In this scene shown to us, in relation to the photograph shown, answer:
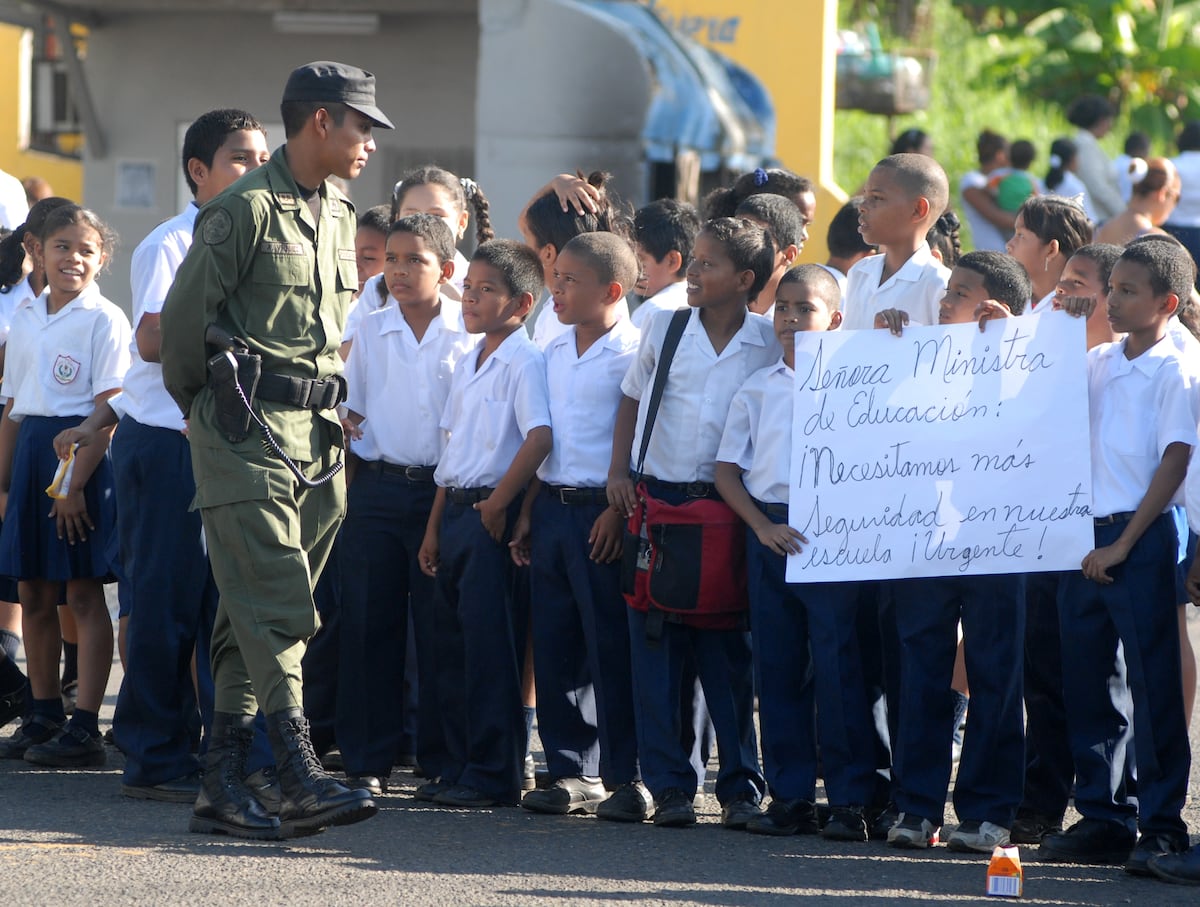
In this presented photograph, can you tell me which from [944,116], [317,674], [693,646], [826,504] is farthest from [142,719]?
[944,116]

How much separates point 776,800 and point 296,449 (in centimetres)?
182

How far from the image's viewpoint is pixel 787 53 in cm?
1730

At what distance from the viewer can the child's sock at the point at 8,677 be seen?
21.0 feet

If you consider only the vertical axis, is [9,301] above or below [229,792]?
above

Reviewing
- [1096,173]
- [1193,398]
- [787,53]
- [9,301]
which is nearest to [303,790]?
[1193,398]

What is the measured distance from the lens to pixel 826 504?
539 cm

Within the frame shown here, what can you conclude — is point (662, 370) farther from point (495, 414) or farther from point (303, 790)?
point (303, 790)

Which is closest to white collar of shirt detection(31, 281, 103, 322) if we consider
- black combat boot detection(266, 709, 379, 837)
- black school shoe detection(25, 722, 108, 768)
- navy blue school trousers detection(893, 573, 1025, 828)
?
black school shoe detection(25, 722, 108, 768)

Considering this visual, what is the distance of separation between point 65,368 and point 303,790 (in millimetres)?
2126

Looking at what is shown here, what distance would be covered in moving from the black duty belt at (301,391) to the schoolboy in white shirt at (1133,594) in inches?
87.8

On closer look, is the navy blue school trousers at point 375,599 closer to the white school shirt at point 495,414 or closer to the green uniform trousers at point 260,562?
the white school shirt at point 495,414

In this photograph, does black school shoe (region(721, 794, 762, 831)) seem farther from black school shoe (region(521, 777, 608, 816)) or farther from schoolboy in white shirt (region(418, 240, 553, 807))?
schoolboy in white shirt (region(418, 240, 553, 807))

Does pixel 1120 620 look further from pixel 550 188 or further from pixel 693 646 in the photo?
pixel 550 188

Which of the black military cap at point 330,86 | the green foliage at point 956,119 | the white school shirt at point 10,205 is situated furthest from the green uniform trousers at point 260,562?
the green foliage at point 956,119
